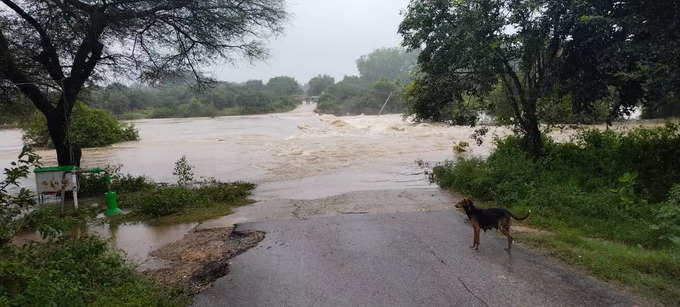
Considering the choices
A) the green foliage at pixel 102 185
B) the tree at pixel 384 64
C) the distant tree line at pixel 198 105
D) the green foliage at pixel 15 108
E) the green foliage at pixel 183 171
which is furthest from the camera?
the tree at pixel 384 64

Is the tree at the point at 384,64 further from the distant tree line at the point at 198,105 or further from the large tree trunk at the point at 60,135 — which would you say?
the large tree trunk at the point at 60,135

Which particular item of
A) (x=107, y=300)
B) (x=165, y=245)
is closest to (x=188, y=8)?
(x=165, y=245)

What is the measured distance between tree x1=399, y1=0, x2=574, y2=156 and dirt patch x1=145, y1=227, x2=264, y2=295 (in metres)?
6.12

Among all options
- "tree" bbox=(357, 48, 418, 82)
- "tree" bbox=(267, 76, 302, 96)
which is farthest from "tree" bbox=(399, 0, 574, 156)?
"tree" bbox=(357, 48, 418, 82)

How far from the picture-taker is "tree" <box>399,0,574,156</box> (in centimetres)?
950

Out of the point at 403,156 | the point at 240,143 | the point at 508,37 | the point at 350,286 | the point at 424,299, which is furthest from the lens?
the point at 240,143

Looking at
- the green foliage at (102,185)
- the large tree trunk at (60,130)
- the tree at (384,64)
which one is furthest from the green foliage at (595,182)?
the tree at (384,64)

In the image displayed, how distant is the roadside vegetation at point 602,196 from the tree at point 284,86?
261 feet

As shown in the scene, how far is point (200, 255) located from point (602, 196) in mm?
6365

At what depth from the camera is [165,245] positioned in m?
6.63

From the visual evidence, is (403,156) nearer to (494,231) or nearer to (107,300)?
(494,231)

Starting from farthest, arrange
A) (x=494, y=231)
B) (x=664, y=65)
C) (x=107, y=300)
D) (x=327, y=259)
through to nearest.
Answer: (x=664, y=65) < (x=494, y=231) < (x=327, y=259) < (x=107, y=300)

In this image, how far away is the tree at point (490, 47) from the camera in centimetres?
950

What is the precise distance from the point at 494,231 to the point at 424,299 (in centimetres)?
274
